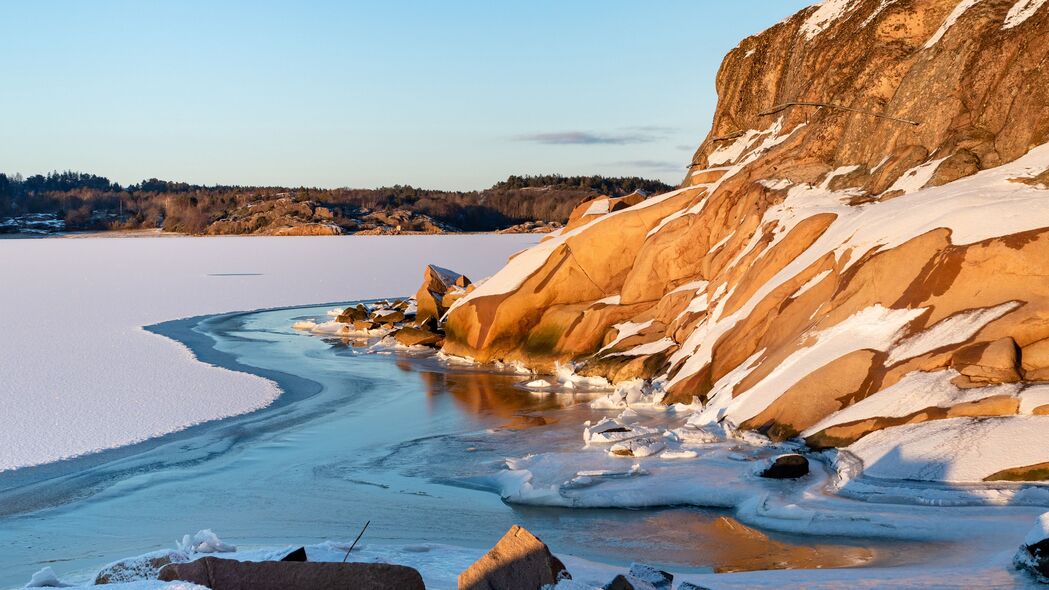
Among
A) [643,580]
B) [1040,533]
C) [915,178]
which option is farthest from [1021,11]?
[643,580]

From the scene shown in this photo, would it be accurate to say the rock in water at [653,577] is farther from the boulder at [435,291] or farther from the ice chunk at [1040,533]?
the boulder at [435,291]

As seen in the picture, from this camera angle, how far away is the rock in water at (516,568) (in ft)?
19.5

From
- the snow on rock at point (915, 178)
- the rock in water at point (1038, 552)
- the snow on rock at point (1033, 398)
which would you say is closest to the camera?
the rock in water at point (1038, 552)

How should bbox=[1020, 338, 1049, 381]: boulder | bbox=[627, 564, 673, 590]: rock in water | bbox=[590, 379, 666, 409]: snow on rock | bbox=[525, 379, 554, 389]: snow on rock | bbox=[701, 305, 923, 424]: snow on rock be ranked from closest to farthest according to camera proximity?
bbox=[627, 564, 673, 590]: rock in water
bbox=[1020, 338, 1049, 381]: boulder
bbox=[701, 305, 923, 424]: snow on rock
bbox=[590, 379, 666, 409]: snow on rock
bbox=[525, 379, 554, 389]: snow on rock

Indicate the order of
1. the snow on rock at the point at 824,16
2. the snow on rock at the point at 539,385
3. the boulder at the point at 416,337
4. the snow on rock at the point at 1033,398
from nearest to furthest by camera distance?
the snow on rock at the point at 1033,398 → the snow on rock at the point at 539,385 → the snow on rock at the point at 824,16 → the boulder at the point at 416,337

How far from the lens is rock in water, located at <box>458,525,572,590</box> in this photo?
235 inches

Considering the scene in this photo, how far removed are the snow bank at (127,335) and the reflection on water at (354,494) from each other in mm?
878

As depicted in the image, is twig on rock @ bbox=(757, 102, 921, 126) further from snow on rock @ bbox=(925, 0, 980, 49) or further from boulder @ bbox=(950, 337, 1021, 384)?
boulder @ bbox=(950, 337, 1021, 384)

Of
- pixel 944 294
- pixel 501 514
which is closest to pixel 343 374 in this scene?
pixel 501 514

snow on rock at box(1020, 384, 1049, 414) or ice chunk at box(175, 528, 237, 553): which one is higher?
snow on rock at box(1020, 384, 1049, 414)

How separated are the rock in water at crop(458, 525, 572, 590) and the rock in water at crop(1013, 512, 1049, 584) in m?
2.89

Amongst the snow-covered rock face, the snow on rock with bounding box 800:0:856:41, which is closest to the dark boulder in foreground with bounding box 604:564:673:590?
the snow-covered rock face

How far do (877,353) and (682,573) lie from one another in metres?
4.97

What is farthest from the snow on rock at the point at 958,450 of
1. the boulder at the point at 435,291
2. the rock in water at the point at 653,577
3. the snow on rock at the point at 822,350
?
the boulder at the point at 435,291
